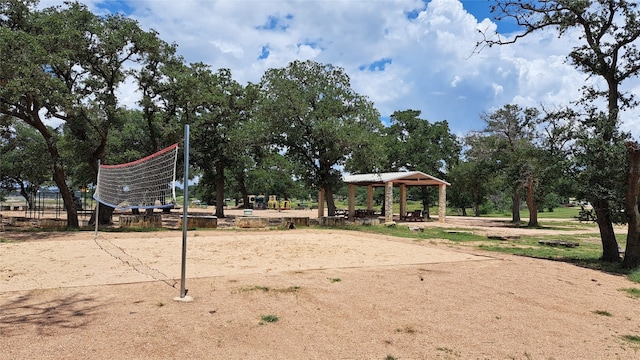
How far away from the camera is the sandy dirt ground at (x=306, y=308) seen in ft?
14.7

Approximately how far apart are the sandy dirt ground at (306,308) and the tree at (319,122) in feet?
41.0

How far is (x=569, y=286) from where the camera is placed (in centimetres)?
812

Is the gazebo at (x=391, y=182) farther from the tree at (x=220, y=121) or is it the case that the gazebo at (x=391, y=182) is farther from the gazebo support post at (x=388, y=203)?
the tree at (x=220, y=121)

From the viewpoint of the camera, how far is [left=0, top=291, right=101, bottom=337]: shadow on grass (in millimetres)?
4746

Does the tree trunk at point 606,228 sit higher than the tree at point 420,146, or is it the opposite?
the tree at point 420,146

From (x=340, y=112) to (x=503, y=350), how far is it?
20629mm

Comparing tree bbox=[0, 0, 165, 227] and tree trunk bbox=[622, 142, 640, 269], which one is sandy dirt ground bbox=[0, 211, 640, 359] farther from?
tree bbox=[0, 0, 165, 227]

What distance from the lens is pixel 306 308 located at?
19.5ft

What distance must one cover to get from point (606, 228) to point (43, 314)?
1293cm

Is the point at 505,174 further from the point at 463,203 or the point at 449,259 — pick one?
the point at 463,203

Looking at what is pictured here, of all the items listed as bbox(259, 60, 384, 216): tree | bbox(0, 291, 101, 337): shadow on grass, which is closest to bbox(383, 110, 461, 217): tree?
bbox(259, 60, 384, 216): tree

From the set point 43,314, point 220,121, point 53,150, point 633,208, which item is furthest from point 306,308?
Answer: point 220,121

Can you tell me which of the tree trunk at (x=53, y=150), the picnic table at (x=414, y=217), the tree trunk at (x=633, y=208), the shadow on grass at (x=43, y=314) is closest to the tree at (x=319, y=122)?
the picnic table at (x=414, y=217)

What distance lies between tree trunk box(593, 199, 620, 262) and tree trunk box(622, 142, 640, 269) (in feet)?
1.92
